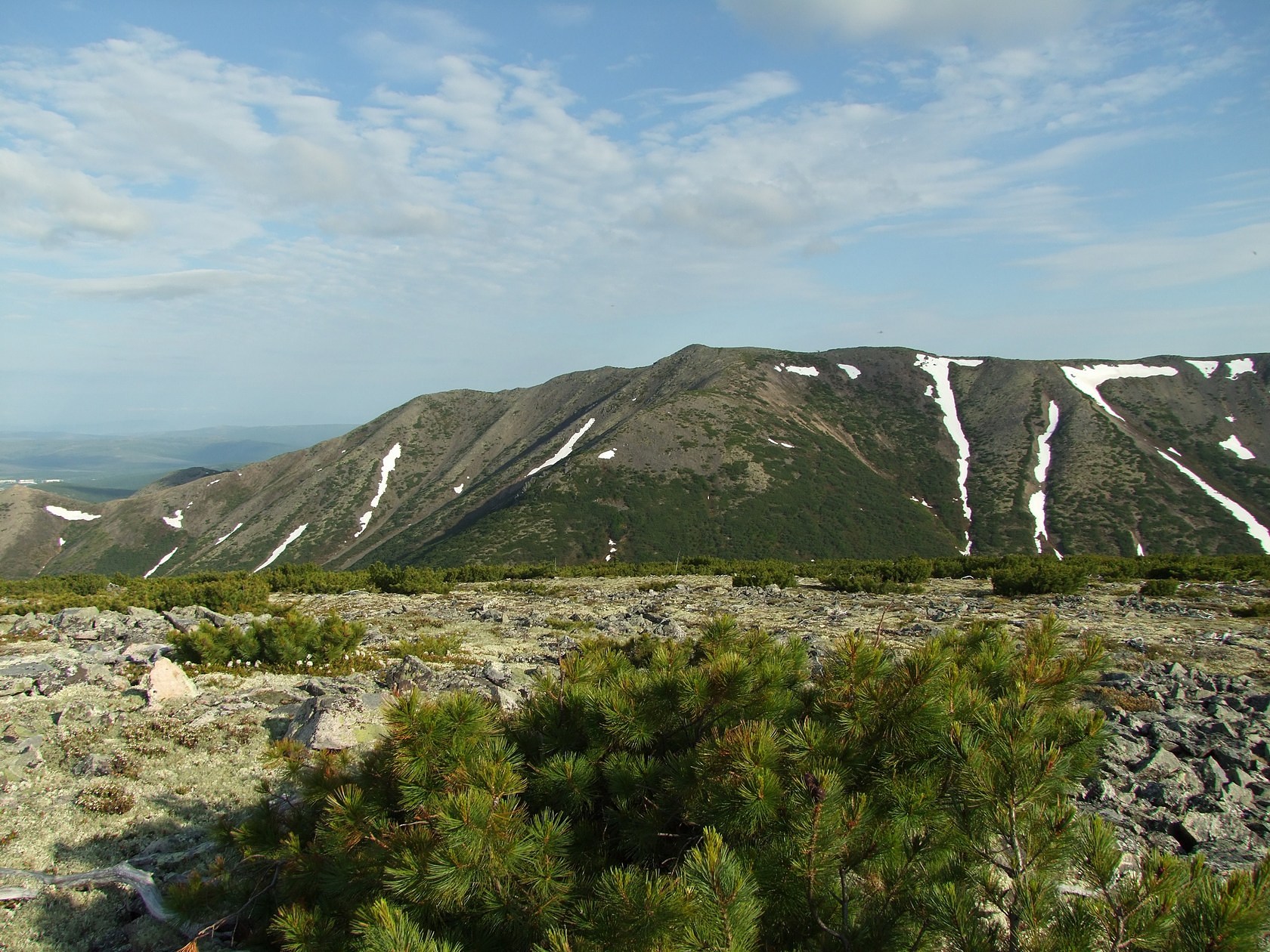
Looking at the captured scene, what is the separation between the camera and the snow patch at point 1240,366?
14662 centimetres

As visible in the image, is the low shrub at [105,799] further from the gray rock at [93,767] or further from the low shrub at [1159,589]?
the low shrub at [1159,589]

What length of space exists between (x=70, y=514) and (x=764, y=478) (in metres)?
155

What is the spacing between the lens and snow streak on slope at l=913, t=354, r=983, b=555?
12950 centimetres

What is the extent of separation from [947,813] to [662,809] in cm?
173

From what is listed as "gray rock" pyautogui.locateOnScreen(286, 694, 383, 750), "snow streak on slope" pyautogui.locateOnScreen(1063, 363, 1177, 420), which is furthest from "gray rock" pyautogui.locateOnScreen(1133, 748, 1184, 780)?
"snow streak on slope" pyautogui.locateOnScreen(1063, 363, 1177, 420)

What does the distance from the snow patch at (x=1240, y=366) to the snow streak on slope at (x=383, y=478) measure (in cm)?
19026

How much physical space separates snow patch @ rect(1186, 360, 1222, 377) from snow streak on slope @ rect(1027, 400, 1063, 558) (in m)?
37.9

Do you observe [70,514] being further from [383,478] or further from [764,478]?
[764,478]

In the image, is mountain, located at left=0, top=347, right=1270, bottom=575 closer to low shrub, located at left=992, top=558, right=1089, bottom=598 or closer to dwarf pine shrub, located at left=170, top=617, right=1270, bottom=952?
low shrub, located at left=992, top=558, right=1089, bottom=598

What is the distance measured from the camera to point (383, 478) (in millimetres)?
166750

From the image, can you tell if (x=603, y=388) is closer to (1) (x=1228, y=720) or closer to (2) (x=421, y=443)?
(2) (x=421, y=443)

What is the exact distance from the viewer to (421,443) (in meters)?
180

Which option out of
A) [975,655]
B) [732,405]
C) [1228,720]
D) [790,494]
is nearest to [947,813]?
[975,655]

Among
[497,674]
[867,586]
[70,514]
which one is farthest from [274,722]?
[70,514]
